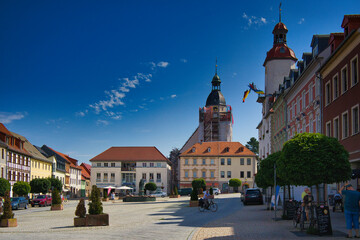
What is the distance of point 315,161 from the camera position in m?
16.5

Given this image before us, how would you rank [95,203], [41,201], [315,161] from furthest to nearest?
[41,201]
[95,203]
[315,161]

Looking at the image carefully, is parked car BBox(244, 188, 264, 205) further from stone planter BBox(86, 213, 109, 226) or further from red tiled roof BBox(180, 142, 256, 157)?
red tiled roof BBox(180, 142, 256, 157)

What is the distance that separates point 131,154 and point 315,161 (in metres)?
87.4

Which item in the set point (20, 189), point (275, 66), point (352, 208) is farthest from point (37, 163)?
point (352, 208)

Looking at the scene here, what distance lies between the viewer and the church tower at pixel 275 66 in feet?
188

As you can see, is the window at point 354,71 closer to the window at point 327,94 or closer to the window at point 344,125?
the window at point 344,125

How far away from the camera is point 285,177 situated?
17.7m

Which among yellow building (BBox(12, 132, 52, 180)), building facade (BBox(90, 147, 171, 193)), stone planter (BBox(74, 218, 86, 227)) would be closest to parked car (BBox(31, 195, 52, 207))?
yellow building (BBox(12, 132, 52, 180))

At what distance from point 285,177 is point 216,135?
95.9 meters

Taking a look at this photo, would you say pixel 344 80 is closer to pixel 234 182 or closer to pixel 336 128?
pixel 336 128

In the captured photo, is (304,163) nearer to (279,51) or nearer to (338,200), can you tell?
(338,200)

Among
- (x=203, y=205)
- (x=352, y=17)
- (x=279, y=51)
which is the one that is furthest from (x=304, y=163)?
(x=279, y=51)

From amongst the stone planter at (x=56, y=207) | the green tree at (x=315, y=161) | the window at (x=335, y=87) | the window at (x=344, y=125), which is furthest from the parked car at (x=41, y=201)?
the green tree at (x=315, y=161)

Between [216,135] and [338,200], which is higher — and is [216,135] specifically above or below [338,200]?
above
